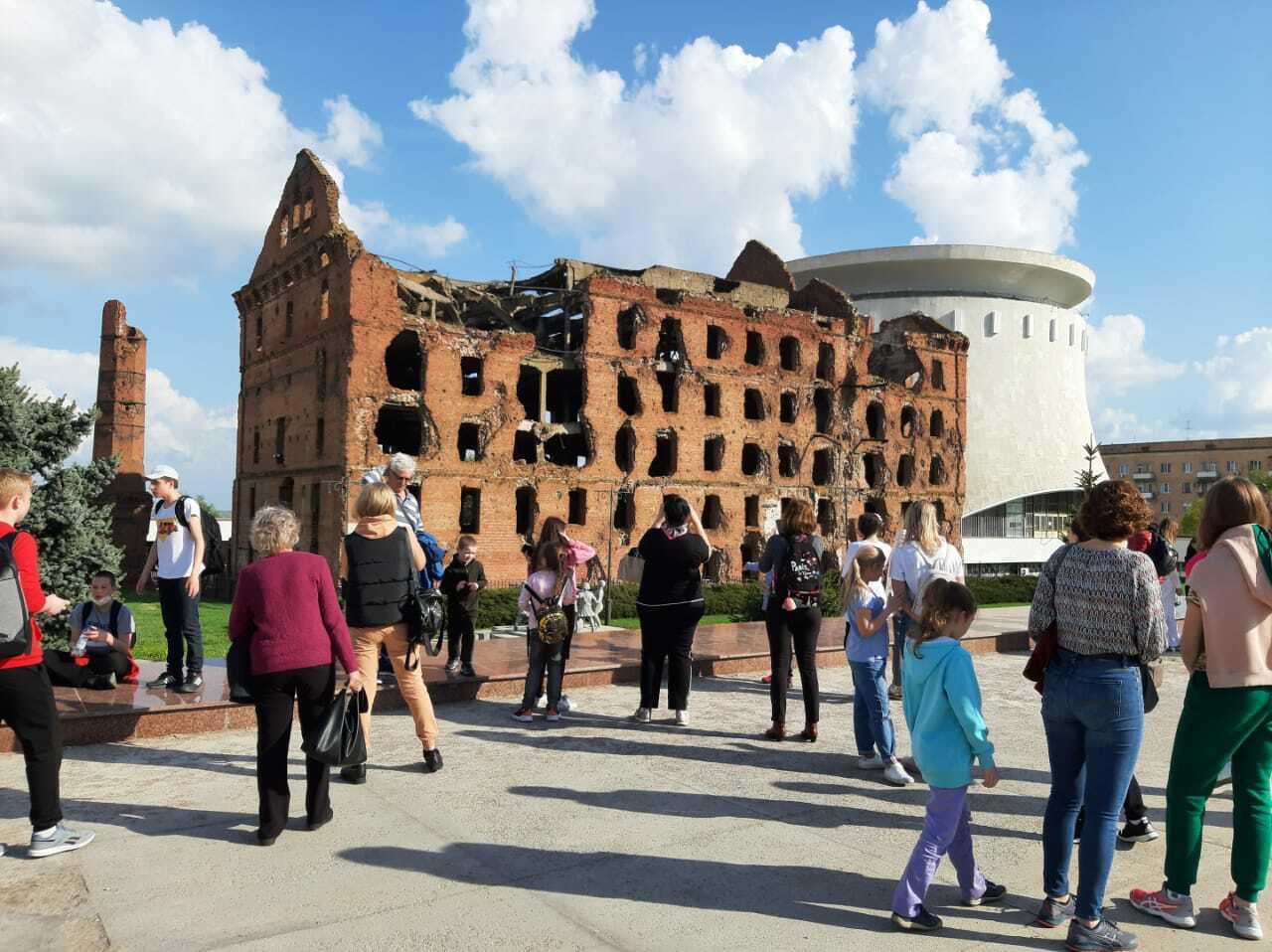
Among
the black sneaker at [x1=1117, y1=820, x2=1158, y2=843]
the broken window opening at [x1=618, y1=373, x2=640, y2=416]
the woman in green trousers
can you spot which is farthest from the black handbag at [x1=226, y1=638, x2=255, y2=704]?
the broken window opening at [x1=618, y1=373, x2=640, y2=416]

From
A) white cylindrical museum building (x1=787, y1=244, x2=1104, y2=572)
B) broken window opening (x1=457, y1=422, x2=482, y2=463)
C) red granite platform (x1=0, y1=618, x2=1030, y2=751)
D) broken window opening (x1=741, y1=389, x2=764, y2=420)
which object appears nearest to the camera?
red granite platform (x1=0, y1=618, x2=1030, y2=751)

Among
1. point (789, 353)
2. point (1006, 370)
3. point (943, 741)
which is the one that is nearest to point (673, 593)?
point (943, 741)

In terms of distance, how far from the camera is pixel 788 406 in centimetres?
3503

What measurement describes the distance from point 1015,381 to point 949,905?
52543 mm

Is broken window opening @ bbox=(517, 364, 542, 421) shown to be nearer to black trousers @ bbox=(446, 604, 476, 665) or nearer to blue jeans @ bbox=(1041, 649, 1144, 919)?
black trousers @ bbox=(446, 604, 476, 665)

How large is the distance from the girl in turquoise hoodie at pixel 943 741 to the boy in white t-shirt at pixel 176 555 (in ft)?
17.7

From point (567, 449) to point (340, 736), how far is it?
92.1ft

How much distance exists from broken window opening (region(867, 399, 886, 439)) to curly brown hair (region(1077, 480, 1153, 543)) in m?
34.3

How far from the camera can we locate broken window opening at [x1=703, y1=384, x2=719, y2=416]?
3266cm

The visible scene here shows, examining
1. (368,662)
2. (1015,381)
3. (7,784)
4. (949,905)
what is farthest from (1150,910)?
(1015,381)

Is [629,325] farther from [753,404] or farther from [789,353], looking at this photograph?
→ [789,353]

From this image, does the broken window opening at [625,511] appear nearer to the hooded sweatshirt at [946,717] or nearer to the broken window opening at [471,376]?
the broken window opening at [471,376]

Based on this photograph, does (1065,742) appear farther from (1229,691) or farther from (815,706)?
(815,706)

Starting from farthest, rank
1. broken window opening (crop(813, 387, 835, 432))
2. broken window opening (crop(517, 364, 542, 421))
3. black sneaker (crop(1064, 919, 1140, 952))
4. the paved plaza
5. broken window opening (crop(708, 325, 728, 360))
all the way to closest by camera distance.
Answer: broken window opening (crop(813, 387, 835, 432)) → broken window opening (crop(708, 325, 728, 360)) → broken window opening (crop(517, 364, 542, 421)) → the paved plaza → black sneaker (crop(1064, 919, 1140, 952))
